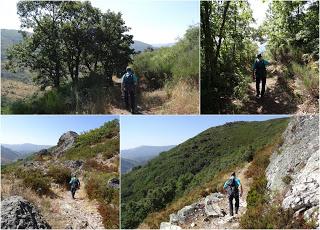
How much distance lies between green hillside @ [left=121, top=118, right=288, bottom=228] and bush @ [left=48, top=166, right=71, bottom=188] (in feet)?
3.19

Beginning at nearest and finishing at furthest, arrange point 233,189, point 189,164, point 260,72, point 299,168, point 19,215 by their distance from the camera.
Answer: point 19,215, point 299,168, point 233,189, point 260,72, point 189,164

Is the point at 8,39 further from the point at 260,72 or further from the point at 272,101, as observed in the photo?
the point at 272,101

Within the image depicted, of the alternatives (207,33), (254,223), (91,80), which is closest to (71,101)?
(91,80)

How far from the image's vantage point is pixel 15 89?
27.8 feet

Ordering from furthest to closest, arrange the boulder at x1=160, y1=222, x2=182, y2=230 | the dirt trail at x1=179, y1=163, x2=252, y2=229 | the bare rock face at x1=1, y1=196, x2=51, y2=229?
the boulder at x1=160, y1=222, x2=182, y2=230
the dirt trail at x1=179, y1=163, x2=252, y2=229
the bare rock face at x1=1, y1=196, x2=51, y2=229

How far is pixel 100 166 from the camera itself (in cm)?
854

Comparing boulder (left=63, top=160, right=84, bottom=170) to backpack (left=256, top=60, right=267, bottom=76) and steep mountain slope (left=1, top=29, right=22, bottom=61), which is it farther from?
backpack (left=256, top=60, right=267, bottom=76)

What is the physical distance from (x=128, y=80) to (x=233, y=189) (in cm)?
246

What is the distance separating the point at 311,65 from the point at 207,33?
186 centimetres

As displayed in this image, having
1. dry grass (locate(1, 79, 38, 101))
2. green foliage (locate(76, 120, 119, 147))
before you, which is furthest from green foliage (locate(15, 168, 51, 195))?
dry grass (locate(1, 79, 38, 101))

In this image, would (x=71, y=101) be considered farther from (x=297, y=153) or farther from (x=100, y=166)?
(x=297, y=153)

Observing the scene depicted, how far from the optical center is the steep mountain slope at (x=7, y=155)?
27.5ft

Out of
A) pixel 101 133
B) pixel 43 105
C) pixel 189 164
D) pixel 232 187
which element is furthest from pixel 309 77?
pixel 43 105

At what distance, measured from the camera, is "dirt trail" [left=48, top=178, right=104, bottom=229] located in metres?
8.32
